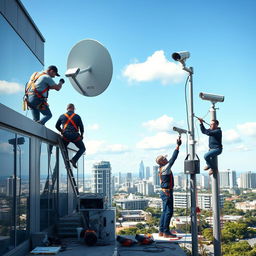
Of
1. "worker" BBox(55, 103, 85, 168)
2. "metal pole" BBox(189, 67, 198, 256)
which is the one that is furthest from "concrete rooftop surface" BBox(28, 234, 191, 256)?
"worker" BBox(55, 103, 85, 168)

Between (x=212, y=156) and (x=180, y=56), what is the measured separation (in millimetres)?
2396

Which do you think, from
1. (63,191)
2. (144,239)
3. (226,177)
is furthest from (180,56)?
(226,177)

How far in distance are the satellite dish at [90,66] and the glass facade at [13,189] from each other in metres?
3.06

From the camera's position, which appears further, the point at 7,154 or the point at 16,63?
the point at 16,63

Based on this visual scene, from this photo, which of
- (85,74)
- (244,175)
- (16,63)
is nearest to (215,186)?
(85,74)

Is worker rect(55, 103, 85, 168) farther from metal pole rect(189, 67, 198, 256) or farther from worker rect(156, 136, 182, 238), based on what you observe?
metal pole rect(189, 67, 198, 256)

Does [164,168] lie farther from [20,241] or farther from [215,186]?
[20,241]

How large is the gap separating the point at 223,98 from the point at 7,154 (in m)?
4.62

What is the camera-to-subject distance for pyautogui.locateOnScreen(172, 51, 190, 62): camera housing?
684 centimetres

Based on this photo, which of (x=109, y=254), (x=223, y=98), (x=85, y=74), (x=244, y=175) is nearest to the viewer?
(x=109, y=254)

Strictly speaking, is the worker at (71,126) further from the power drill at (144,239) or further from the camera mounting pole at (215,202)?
the camera mounting pole at (215,202)

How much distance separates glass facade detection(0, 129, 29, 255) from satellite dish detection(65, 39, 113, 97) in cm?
306

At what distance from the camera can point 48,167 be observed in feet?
28.8

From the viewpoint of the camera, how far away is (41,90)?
8750 mm
